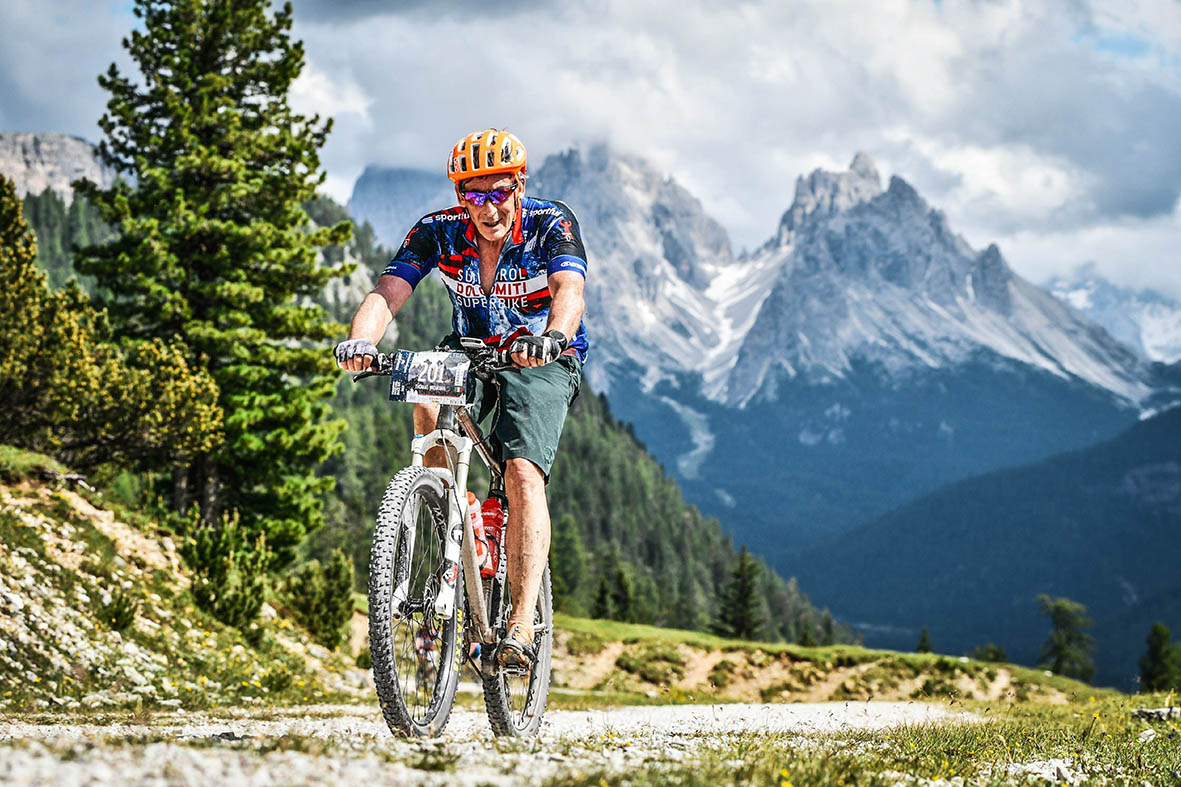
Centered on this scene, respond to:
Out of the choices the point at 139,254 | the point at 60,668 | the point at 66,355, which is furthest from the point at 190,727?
the point at 139,254

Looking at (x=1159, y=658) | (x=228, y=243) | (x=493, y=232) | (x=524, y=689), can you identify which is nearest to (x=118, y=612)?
(x=524, y=689)

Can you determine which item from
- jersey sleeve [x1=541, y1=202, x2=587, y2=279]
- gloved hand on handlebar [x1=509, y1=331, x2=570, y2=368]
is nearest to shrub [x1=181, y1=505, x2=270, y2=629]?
jersey sleeve [x1=541, y1=202, x2=587, y2=279]

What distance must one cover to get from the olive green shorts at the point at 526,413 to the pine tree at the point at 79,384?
649 inches

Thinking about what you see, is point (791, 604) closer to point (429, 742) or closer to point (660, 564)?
point (660, 564)

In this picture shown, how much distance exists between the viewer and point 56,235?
178 m

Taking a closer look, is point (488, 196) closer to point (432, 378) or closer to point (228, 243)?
point (432, 378)

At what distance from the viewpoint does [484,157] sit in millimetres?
6262

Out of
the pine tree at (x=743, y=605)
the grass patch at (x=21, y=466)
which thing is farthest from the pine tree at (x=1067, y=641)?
the grass patch at (x=21, y=466)

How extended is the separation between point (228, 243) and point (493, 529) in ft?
69.1

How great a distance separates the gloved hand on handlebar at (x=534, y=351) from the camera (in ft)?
18.3

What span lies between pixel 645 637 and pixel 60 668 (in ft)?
76.3

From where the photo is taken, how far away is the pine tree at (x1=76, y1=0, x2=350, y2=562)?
79.0ft

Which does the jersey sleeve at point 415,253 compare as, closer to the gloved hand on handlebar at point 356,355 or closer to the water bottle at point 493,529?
the gloved hand on handlebar at point 356,355

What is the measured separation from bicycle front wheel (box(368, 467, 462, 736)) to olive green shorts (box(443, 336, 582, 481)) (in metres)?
0.55
